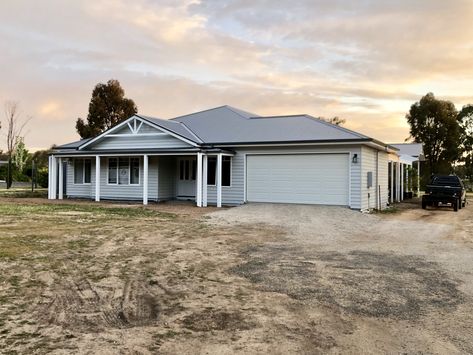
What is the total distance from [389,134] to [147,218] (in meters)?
44.6

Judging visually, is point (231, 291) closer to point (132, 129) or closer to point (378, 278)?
point (378, 278)

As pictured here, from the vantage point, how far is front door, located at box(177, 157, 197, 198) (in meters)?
22.1

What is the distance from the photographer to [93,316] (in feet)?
16.8

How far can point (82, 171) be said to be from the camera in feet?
78.7

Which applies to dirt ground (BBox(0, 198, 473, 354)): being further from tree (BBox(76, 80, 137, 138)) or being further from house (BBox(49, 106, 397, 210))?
tree (BBox(76, 80, 137, 138))

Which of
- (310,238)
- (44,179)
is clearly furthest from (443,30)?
(44,179)

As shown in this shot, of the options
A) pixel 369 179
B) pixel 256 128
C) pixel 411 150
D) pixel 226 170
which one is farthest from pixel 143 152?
pixel 411 150

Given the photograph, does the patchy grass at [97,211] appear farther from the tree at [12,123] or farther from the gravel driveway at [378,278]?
the tree at [12,123]

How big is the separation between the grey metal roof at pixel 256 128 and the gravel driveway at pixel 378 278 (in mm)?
5823

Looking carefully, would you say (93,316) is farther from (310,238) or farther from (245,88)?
(245,88)

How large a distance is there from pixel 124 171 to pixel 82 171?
320 centimetres

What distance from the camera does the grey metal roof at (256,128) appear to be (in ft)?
62.5

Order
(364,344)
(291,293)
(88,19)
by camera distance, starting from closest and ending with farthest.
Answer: (364,344) → (291,293) → (88,19)

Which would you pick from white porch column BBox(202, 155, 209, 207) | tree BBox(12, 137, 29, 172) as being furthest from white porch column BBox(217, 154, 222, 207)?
tree BBox(12, 137, 29, 172)
